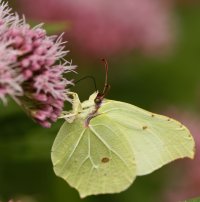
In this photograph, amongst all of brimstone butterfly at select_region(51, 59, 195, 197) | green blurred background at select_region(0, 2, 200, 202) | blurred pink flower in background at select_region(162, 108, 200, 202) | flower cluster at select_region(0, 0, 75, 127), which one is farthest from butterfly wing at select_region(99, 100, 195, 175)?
blurred pink flower in background at select_region(162, 108, 200, 202)

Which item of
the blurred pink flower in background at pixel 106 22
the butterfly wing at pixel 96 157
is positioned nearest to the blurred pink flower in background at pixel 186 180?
the blurred pink flower in background at pixel 106 22

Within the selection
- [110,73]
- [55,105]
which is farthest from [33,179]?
[55,105]

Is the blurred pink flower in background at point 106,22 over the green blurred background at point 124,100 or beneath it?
over

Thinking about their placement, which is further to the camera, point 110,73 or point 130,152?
point 110,73

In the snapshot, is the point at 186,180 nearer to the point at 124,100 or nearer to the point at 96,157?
the point at 124,100

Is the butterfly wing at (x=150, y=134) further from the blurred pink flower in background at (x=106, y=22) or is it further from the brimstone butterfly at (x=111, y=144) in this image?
the blurred pink flower in background at (x=106, y=22)

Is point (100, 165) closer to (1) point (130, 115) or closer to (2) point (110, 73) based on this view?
(1) point (130, 115)

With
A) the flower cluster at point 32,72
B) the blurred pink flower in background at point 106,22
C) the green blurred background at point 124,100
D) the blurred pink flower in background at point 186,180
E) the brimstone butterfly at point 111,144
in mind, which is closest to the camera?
the flower cluster at point 32,72
